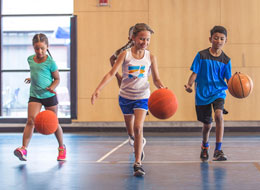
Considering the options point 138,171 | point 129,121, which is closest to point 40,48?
point 129,121

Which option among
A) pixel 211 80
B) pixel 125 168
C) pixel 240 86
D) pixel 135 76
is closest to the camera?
pixel 135 76

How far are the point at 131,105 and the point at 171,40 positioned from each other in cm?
490

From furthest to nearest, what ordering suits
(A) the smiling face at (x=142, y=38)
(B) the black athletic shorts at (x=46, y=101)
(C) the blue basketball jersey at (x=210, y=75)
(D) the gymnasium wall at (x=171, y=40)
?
(D) the gymnasium wall at (x=171, y=40) → (B) the black athletic shorts at (x=46, y=101) → (C) the blue basketball jersey at (x=210, y=75) → (A) the smiling face at (x=142, y=38)

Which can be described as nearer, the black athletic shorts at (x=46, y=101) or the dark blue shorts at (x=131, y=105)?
the dark blue shorts at (x=131, y=105)

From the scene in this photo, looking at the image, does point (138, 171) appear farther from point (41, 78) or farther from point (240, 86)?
point (41, 78)

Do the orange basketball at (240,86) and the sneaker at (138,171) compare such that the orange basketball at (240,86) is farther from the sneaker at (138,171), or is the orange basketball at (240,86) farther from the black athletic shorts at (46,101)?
the black athletic shorts at (46,101)

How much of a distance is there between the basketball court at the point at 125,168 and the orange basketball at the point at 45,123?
357 mm

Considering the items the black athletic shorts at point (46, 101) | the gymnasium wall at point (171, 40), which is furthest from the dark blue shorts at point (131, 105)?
the gymnasium wall at point (171, 40)

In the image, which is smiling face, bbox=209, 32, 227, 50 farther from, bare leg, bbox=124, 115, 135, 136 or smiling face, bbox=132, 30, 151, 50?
bare leg, bbox=124, 115, 135, 136

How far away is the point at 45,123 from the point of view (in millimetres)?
4422

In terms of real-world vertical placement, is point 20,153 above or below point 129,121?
below

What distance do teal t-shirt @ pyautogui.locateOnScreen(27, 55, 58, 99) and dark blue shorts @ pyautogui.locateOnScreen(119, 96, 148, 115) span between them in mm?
956

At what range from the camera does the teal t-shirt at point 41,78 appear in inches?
192

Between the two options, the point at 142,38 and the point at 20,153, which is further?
the point at 20,153
